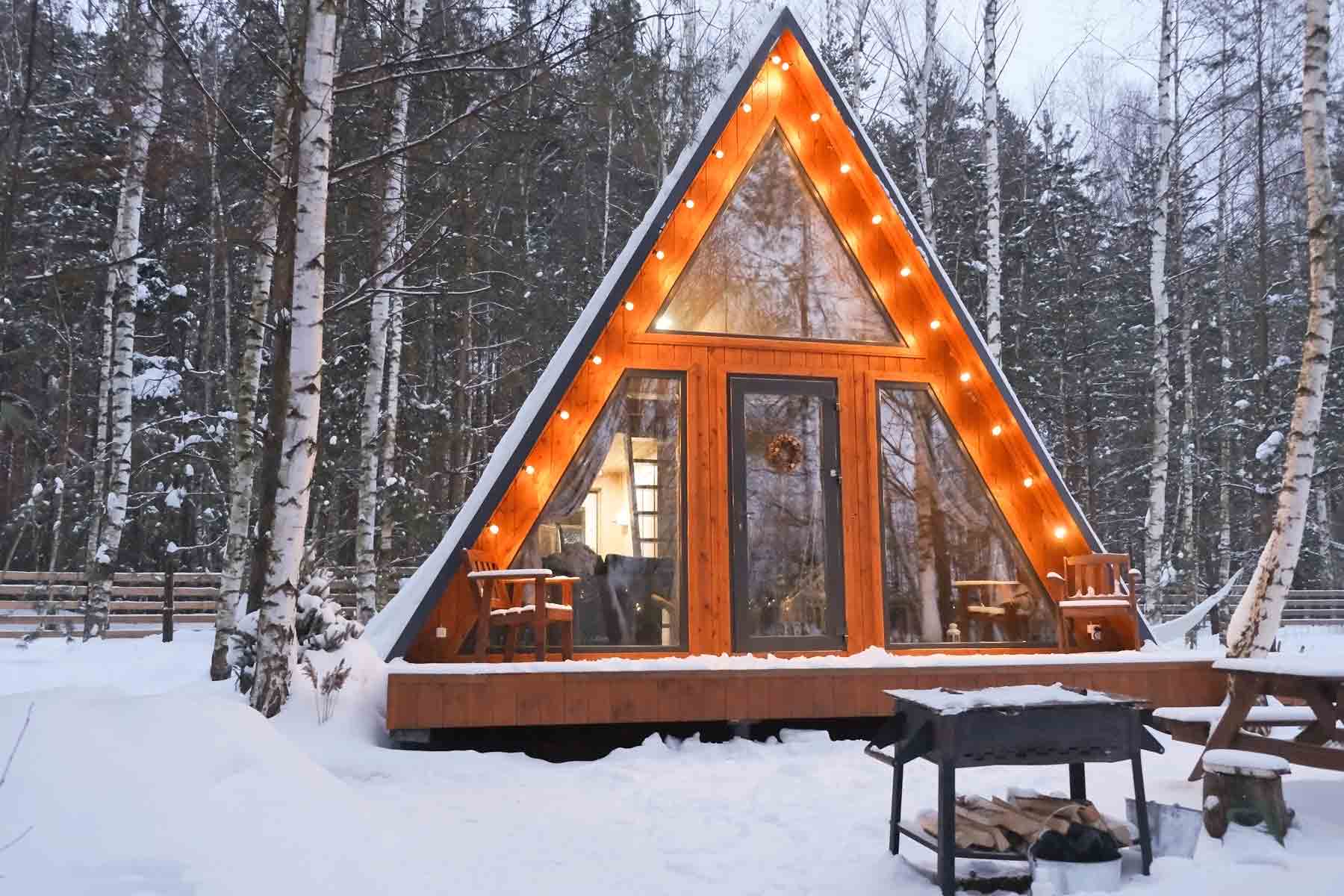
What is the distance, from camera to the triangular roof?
6207 mm

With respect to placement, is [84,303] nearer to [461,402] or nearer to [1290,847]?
[461,402]

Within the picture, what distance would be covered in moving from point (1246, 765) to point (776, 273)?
15.6 ft

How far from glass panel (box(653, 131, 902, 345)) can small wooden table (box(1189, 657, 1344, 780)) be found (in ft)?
12.4

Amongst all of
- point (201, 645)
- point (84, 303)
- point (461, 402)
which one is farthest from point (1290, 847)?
point (84, 303)

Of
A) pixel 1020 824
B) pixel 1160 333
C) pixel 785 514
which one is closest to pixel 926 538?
pixel 785 514

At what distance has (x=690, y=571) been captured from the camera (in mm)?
7008

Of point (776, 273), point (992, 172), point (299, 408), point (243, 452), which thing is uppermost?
point (992, 172)

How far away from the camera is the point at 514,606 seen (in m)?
6.50

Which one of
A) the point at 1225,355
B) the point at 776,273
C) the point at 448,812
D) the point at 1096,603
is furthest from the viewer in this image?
the point at 1225,355

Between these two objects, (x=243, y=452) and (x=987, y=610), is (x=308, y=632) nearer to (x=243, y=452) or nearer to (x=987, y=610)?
→ (x=243, y=452)

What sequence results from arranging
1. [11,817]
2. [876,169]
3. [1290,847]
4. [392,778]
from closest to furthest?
[11,817], [1290,847], [392,778], [876,169]

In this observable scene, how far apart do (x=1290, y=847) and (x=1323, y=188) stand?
19.4ft

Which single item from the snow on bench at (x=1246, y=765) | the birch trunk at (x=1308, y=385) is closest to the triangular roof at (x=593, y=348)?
the birch trunk at (x=1308, y=385)

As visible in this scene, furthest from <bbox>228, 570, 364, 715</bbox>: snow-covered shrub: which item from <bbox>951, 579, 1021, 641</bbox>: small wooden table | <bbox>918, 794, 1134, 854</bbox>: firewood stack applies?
<bbox>951, 579, 1021, 641</bbox>: small wooden table
